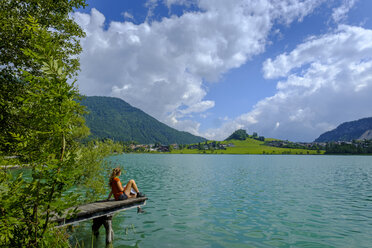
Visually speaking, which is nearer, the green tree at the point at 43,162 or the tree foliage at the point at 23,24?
the green tree at the point at 43,162

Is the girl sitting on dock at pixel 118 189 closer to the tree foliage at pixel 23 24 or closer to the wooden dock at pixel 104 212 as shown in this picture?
the wooden dock at pixel 104 212

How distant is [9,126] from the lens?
33.1 ft

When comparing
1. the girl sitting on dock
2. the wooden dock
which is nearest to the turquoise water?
the wooden dock

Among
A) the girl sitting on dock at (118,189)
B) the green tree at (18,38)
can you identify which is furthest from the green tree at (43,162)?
the girl sitting on dock at (118,189)

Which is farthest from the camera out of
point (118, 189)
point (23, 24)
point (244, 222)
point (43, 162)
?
point (244, 222)

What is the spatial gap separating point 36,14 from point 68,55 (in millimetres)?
3478

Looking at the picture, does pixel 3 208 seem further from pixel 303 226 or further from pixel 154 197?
pixel 154 197

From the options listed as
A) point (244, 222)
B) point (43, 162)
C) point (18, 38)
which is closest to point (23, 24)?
point (18, 38)

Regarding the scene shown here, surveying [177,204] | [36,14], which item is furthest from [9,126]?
[177,204]

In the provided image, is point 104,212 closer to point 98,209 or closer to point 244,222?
point 98,209

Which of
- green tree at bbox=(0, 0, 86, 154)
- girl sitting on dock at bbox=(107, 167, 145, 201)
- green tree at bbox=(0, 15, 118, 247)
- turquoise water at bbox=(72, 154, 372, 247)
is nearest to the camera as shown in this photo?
green tree at bbox=(0, 15, 118, 247)

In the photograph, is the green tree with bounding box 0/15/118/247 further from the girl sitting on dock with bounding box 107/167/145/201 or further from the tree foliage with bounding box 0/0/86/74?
the girl sitting on dock with bounding box 107/167/145/201

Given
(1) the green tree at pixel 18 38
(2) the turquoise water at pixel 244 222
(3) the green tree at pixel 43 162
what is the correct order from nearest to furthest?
(3) the green tree at pixel 43 162 → (1) the green tree at pixel 18 38 → (2) the turquoise water at pixel 244 222

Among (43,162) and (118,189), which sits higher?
(43,162)
